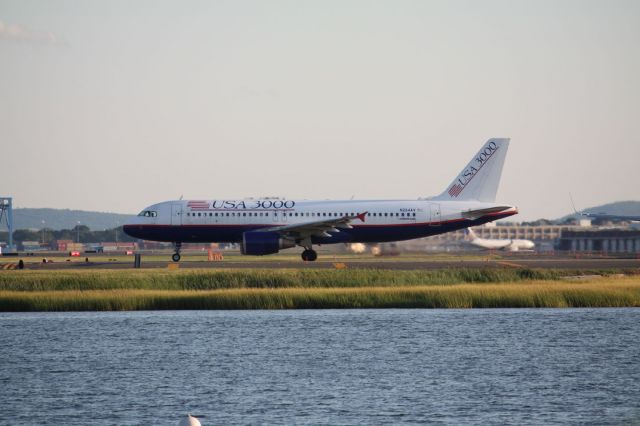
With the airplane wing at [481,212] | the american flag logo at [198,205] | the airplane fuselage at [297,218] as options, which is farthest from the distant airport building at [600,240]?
the american flag logo at [198,205]

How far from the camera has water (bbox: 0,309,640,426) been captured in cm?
2864

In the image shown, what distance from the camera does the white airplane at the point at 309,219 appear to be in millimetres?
73000

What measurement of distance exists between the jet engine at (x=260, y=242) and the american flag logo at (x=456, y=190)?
549 inches

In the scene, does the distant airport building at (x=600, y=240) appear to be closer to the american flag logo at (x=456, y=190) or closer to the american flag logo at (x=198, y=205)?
the american flag logo at (x=456, y=190)

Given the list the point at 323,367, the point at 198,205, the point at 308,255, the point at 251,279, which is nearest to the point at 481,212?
the point at 308,255

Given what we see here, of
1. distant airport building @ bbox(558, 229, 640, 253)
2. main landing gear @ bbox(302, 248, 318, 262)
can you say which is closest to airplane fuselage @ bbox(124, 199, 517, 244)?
main landing gear @ bbox(302, 248, 318, 262)

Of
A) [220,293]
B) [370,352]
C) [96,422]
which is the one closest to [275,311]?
[220,293]

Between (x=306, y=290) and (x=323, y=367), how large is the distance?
16791 mm

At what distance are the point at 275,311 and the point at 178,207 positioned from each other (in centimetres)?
2339

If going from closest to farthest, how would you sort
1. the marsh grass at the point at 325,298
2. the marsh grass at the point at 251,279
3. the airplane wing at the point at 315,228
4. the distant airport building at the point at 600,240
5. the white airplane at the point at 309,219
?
the marsh grass at the point at 325,298 < the marsh grass at the point at 251,279 < the airplane wing at the point at 315,228 < the white airplane at the point at 309,219 < the distant airport building at the point at 600,240

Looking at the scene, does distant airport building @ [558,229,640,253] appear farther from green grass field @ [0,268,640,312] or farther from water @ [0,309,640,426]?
water @ [0,309,640,426]

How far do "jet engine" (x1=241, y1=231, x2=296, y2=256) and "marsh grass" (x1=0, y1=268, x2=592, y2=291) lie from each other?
34.0ft

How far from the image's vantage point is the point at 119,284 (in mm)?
56188

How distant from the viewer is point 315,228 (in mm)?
71625
